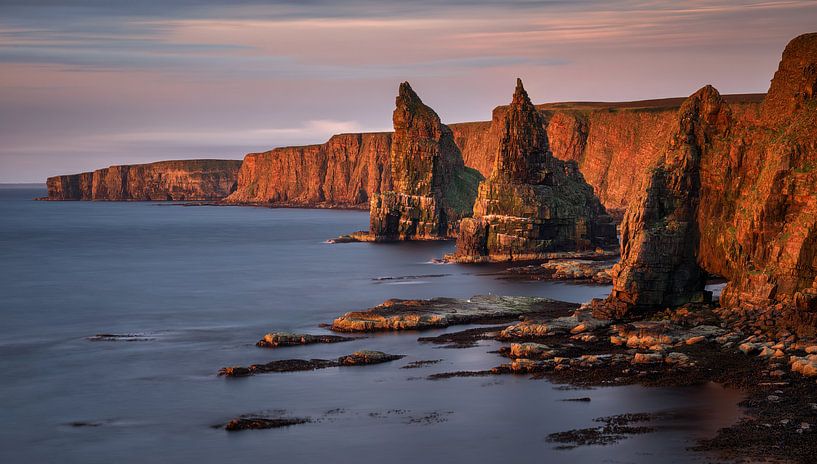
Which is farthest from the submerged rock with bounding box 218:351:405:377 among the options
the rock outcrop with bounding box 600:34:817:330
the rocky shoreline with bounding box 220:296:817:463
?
the rock outcrop with bounding box 600:34:817:330

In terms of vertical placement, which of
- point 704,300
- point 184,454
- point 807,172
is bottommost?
point 184,454

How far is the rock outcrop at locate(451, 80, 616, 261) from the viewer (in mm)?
148875

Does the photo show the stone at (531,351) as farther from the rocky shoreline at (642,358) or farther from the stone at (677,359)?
the stone at (677,359)

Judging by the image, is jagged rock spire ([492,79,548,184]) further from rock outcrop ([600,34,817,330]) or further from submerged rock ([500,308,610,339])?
submerged rock ([500,308,610,339])

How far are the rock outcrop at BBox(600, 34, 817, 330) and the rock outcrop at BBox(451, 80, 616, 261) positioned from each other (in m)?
58.7

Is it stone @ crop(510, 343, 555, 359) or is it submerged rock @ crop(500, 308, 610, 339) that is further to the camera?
submerged rock @ crop(500, 308, 610, 339)

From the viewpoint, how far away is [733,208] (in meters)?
84.9

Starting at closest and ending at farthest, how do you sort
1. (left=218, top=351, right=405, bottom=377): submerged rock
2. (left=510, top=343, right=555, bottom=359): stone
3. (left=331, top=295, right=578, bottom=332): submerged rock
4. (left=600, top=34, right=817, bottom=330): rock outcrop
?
(left=510, top=343, right=555, bottom=359): stone, (left=218, top=351, right=405, bottom=377): submerged rock, (left=600, top=34, right=817, bottom=330): rock outcrop, (left=331, top=295, right=578, bottom=332): submerged rock

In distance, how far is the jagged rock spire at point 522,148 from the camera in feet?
504

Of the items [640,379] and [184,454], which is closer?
[184,454]

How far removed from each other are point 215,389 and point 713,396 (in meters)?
32.8

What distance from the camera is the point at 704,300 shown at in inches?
3388

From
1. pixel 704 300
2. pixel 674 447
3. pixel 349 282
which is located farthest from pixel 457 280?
pixel 674 447

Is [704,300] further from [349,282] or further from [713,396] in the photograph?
[349,282]
